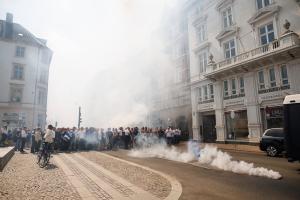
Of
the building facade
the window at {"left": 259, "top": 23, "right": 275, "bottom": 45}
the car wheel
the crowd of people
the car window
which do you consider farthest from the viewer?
the building facade

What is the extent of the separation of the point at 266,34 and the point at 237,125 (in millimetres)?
8600

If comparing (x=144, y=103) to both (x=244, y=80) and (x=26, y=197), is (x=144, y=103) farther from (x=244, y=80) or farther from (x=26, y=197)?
(x=26, y=197)

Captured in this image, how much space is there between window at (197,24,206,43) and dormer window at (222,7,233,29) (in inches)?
122

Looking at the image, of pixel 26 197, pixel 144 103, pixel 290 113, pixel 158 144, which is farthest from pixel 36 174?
pixel 144 103

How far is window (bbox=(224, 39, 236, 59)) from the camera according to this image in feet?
75.9

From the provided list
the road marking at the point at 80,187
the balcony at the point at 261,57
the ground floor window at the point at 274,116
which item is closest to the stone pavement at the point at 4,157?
the road marking at the point at 80,187

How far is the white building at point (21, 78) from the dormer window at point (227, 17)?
28.6m

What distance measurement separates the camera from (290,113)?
8.02 metres

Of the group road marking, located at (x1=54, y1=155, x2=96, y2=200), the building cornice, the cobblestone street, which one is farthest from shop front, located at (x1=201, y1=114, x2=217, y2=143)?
road marking, located at (x1=54, y1=155, x2=96, y2=200)

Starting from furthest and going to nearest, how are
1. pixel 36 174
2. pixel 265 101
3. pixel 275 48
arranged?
1. pixel 265 101
2. pixel 275 48
3. pixel 36 174

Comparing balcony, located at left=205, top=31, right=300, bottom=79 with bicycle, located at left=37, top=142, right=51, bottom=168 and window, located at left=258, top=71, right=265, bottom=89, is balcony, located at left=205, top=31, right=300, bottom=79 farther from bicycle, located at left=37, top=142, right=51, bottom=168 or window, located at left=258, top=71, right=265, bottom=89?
bicycle, located at left=37, top=142, right=51, bottom=168

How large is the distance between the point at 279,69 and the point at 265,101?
2812 millimetres

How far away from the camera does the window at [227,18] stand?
938 inches

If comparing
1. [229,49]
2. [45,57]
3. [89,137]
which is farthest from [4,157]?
[45,57]
